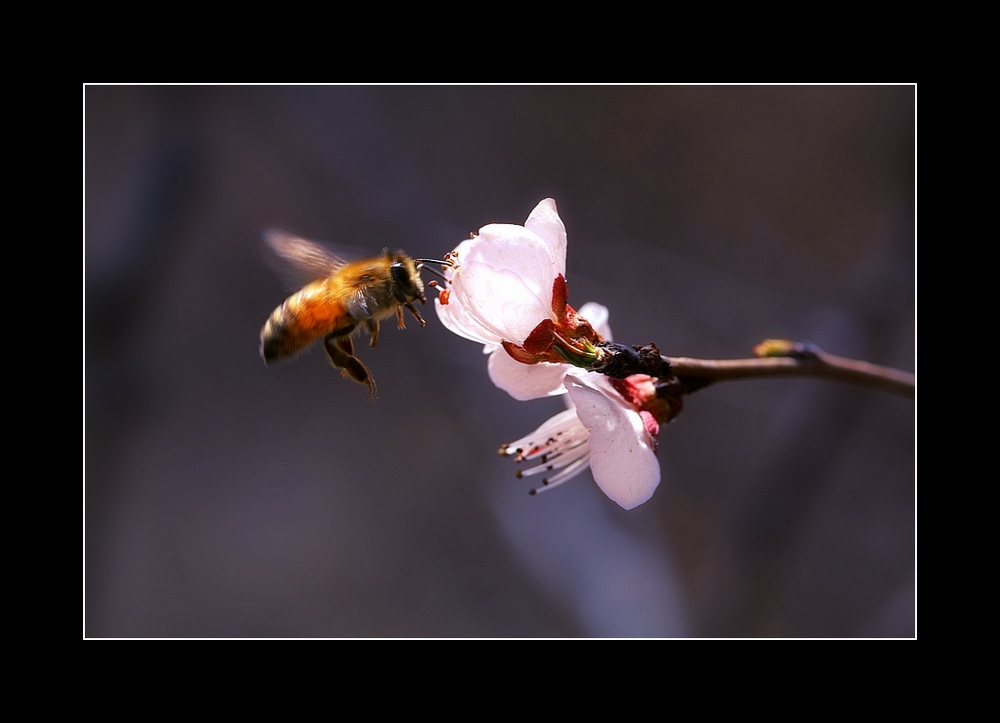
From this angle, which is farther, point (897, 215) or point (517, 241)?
point (897, 215)

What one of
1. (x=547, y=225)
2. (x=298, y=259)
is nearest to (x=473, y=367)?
(x=298, y=259)

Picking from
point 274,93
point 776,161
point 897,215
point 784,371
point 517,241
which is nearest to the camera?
point 517,241

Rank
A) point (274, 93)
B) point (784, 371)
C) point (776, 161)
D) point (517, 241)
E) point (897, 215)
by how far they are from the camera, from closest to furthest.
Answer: point (517, 241), point (784, 371), point (897, 215), point (776, 161), point (274, 93)

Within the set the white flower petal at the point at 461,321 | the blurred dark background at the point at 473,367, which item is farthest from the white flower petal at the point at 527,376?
the blurred dark background at the point at 473,367

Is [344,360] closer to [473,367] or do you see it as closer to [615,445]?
[615,445]

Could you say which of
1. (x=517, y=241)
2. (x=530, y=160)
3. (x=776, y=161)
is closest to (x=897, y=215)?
(x=776, y=161)

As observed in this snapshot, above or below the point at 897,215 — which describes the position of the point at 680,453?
below

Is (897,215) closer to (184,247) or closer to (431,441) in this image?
(431,441)

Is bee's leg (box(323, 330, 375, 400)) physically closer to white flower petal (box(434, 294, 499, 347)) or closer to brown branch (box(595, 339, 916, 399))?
white flower petal (box(434, 294, 499, 347))
